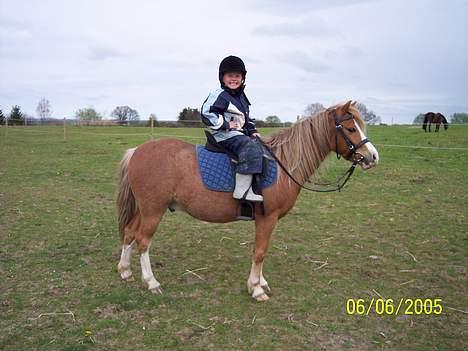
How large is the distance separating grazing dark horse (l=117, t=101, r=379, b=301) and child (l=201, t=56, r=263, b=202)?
0.90 ft

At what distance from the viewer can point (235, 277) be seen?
4641 millimetres

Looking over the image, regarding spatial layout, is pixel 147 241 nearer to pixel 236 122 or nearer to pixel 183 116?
pixel 236 122

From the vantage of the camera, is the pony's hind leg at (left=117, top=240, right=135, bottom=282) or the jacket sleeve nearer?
the jacket sleeve

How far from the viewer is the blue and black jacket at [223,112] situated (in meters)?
4.03

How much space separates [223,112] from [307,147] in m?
1.03

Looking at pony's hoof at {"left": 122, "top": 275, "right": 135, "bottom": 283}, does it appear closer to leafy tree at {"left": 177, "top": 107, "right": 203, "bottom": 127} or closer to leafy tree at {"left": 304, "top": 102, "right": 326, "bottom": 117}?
leafy tree at {"left": 304, "top": 102, "right": 326, "bottom": 117}

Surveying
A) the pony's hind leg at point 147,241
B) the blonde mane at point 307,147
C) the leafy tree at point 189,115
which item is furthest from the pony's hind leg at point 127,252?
the leafy tree at point 189,115

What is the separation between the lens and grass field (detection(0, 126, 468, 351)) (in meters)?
3.35

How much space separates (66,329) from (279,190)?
8.19 feet

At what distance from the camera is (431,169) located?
12.0m

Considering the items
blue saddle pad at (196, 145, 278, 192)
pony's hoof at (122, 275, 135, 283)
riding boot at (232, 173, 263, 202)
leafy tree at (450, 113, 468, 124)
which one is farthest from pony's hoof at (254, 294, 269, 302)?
leafy tree at (450, 113, 468, 124)

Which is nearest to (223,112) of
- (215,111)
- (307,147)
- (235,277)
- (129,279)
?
(215,111)
